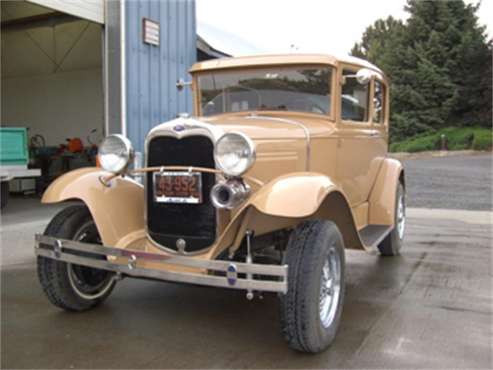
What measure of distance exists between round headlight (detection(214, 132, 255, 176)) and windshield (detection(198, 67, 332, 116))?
128cm

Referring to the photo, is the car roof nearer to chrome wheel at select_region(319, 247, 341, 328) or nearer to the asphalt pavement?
chrome wheel at select_region(319, 247, 341, 328)

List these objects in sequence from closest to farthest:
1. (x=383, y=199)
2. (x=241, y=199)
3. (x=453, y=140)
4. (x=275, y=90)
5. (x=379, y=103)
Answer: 1. (x=241, y=199)
2. (x=275, y=90)
3. (x=383, y=199)
4. (x=379, y=103)
5. (x=453, y=140)

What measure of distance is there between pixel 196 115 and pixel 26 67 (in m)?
11.3

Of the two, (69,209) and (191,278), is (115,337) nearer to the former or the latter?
(191,278)

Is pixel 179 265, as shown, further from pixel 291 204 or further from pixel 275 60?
pixel 275 60

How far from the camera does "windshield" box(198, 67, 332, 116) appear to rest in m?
4.11

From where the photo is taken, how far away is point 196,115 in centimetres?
466

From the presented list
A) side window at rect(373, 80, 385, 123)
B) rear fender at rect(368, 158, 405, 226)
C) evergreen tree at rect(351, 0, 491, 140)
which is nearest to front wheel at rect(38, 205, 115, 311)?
rear fender at rect(368, 158, 405, 226)

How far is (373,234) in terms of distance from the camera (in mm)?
4531

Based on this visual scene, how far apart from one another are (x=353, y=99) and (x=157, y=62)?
18.6 ft

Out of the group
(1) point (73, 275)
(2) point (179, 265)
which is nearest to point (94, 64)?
(1) point (73, 275)

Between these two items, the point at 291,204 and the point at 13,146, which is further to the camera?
the point at 13,146

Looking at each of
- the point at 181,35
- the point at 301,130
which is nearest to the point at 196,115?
the point at 301,130

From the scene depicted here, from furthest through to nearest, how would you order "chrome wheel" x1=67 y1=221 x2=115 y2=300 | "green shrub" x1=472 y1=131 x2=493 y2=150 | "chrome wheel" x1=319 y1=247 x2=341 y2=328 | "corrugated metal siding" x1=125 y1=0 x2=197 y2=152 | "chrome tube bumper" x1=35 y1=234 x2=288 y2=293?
"green shrub" x1=472 y1=131 x2=493 y2=150 → "corrugated metal siding" x1=125 y1=0 x2=197 y2=152 → "chrome wheel" x1=67 y1=221 x2=115 y2=300 → "chrome wheel" x1=319 y1=247 x2=341 y2=328 → "chrome tube bumper" x1=35 y1=234 x2=288 y2=293
